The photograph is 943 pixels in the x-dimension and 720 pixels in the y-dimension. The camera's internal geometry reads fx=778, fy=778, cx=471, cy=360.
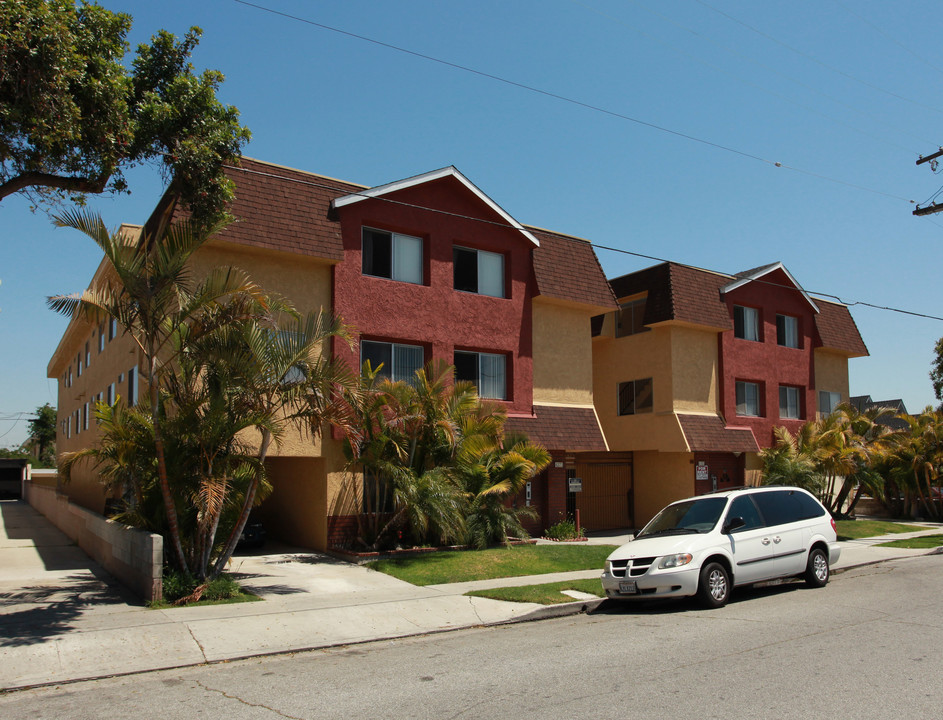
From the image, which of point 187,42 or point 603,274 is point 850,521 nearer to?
point 603,274

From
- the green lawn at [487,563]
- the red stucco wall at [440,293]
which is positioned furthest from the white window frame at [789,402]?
the green lawn at [487,563]

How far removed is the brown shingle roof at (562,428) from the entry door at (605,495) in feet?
11.5

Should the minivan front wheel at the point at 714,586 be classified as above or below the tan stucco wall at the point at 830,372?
below

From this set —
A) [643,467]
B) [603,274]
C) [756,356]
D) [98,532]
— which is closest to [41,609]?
[98,532]

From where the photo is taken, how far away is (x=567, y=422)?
67.4ft

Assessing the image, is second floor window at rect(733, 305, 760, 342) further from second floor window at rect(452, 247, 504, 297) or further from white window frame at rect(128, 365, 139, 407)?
white window frame at rect(128, 365, 139, 407)

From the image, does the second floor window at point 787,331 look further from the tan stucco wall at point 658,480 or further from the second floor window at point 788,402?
the tan stucco wall at point 658,480

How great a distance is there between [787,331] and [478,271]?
13.6 meters

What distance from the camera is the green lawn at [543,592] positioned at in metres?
11.7

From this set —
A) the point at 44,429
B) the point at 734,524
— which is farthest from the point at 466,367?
the point at 44,429

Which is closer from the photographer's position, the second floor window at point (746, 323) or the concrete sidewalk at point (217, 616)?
the concrete sidewalk at point (217, 616)

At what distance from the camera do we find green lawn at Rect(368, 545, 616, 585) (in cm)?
1391

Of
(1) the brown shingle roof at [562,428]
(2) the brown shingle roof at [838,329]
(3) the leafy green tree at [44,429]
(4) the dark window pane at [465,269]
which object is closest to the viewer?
A: (4) the dark window pane at [465,269]

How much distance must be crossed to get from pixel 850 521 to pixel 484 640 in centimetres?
1979
